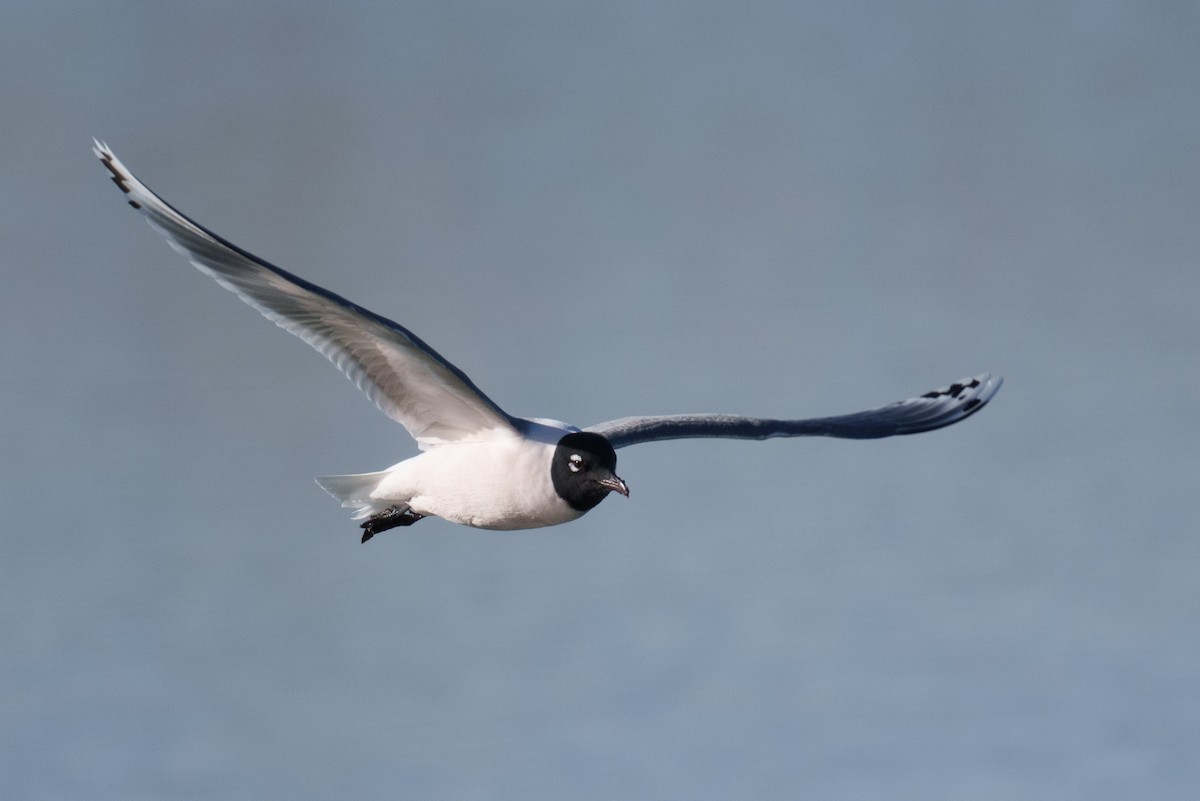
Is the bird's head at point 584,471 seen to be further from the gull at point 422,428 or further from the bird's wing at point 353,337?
the bird's wing at point 353,337

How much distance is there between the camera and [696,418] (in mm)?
4398

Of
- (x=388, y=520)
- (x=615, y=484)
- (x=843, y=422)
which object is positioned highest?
(x=843, y=422)

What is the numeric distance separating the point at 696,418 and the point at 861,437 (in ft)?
2.29

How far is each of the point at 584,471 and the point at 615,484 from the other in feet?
0.27

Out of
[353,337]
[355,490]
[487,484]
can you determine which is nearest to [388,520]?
[355,490]

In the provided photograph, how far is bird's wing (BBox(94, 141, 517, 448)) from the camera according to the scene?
11.2 feet

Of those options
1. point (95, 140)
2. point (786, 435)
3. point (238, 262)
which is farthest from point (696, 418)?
point (95, 140)

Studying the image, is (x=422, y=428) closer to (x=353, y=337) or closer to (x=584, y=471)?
(x=353, y=337)

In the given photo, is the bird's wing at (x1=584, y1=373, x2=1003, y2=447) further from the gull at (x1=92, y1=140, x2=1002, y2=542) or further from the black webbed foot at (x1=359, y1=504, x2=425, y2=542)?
the black webbed foot at (x1=359, y1=504, x2=425, y2=542)

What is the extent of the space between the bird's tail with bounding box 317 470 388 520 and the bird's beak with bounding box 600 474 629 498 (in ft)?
2.40

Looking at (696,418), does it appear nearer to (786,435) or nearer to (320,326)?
(786,435)

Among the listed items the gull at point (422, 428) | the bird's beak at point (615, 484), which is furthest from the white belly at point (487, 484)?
the bird's beak at point (615, 484)

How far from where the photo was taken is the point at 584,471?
11.7 ft

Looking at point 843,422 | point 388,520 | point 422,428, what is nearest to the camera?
point 422,428
